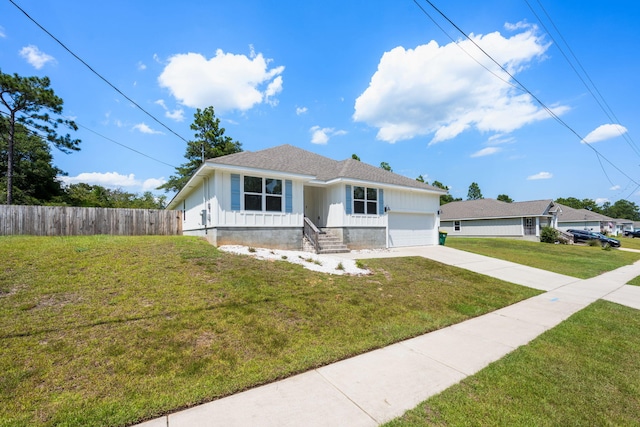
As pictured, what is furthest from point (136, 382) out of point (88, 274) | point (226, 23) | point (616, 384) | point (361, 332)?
point (226, 23)

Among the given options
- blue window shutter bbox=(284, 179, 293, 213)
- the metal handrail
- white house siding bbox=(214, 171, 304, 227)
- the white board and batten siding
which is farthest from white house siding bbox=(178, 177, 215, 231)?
the white board and batten siding

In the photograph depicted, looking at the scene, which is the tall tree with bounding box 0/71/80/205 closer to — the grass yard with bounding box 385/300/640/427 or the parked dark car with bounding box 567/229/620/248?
the grass yard with bounding box 385/300/640/427

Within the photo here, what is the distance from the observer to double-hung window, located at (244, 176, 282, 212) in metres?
10.9

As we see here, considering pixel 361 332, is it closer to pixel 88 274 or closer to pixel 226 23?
pixel 88 274

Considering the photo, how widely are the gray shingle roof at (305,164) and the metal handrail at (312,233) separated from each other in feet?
7.67

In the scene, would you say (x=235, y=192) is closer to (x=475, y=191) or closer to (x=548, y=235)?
(x=548, y=235)

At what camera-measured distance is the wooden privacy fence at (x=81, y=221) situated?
11.1 m

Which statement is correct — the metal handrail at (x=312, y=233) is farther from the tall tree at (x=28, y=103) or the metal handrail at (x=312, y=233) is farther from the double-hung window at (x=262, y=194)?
the tall tree at (x=28, y=103)

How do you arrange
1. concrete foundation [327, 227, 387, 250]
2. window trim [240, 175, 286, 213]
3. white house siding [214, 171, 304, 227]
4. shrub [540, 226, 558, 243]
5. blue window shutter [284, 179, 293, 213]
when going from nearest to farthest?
white house siding [214, 171, 304, 227] < window trim [240, 175, 286, 213] < blue window shutter [284, 179, 293, 213] < concrete foundation [327, 227, 387, 250] < shrub [540, 226, 558, 243]

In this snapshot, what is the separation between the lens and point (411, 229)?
634 inches

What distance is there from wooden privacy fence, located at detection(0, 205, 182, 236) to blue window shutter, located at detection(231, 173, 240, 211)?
6.86 m

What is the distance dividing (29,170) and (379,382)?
113 ft

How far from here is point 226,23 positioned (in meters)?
8.73

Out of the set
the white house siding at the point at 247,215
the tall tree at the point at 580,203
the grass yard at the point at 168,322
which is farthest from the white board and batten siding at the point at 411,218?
the tall tree at the point at 580,203
